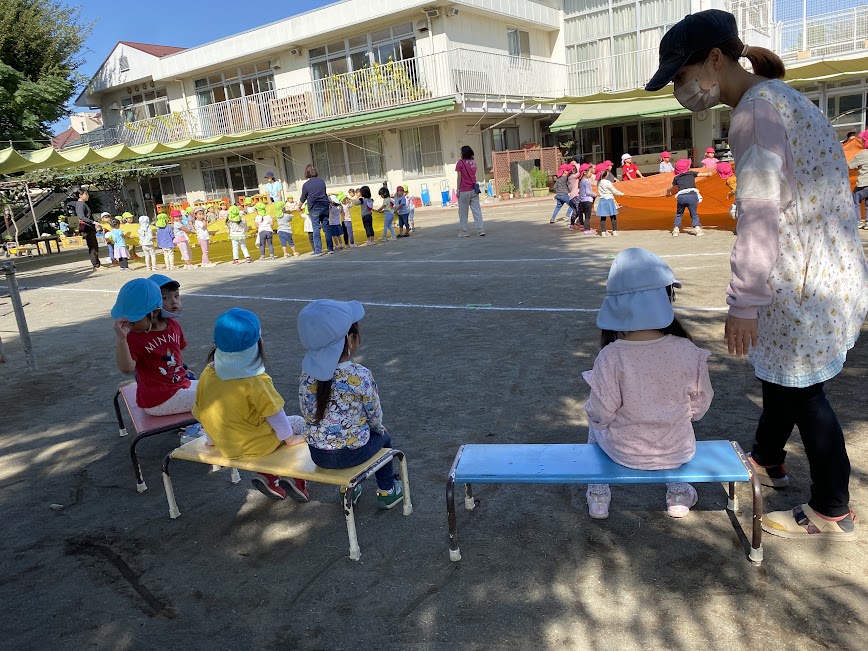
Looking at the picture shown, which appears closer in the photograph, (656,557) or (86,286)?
(656,557)

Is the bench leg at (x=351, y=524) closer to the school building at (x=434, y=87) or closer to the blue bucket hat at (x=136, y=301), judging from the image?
the blue bucket hat at (x=136, y=301)

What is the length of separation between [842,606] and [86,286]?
48.3 ft

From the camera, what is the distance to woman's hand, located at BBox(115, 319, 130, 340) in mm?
4145

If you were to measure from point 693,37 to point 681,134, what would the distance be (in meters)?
26.8

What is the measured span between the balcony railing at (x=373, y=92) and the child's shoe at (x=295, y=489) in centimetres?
2153

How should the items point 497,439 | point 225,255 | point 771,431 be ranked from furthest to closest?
point 225,255 → point 497,439 → point 771,431

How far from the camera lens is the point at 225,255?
17172mm

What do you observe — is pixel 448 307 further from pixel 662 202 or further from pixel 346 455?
pixel 662 202

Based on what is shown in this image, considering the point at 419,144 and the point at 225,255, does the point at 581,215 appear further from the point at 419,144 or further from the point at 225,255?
the point at 419,144

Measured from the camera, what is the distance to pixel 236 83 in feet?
101

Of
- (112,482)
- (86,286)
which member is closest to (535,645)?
(112,482)

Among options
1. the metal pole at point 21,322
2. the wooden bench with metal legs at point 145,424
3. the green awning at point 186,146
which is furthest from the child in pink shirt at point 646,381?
the green awning at point 186,146

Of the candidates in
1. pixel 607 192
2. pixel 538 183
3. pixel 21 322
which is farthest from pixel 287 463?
pixel 538 183

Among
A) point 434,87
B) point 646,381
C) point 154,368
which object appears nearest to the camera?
Result: point 646,381
